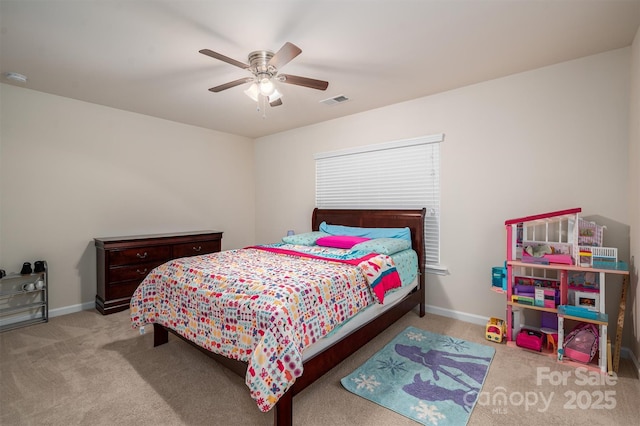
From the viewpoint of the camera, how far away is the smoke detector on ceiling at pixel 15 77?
2.95 meters

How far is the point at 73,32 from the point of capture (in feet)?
7.36

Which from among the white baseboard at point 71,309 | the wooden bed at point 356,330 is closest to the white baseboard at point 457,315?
the wooden bed at point 356,330

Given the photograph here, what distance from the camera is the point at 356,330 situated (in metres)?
2.33

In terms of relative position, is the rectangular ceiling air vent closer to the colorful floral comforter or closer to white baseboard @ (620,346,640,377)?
the colorful floral comforter

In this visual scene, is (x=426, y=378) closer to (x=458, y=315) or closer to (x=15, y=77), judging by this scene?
(x=458, y=315)

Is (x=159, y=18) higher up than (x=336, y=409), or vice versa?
(x=159, y=18)

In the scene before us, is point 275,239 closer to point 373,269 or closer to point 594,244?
point 373,269

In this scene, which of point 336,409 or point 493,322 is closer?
point 336,409

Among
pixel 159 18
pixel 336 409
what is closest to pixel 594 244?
pixel 336 409

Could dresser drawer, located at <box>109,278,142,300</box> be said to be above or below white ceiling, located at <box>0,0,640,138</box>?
below

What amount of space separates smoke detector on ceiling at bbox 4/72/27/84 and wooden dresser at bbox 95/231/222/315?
1.89m

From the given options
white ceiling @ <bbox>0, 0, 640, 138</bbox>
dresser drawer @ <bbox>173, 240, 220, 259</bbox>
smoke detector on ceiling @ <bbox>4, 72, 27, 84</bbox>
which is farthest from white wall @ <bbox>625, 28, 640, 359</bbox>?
smoke detector on ceiling @ <bbox>4, 72, 27, 84</bbox>

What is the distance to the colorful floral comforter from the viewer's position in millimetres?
1623

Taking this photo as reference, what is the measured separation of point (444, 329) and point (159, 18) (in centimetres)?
378
